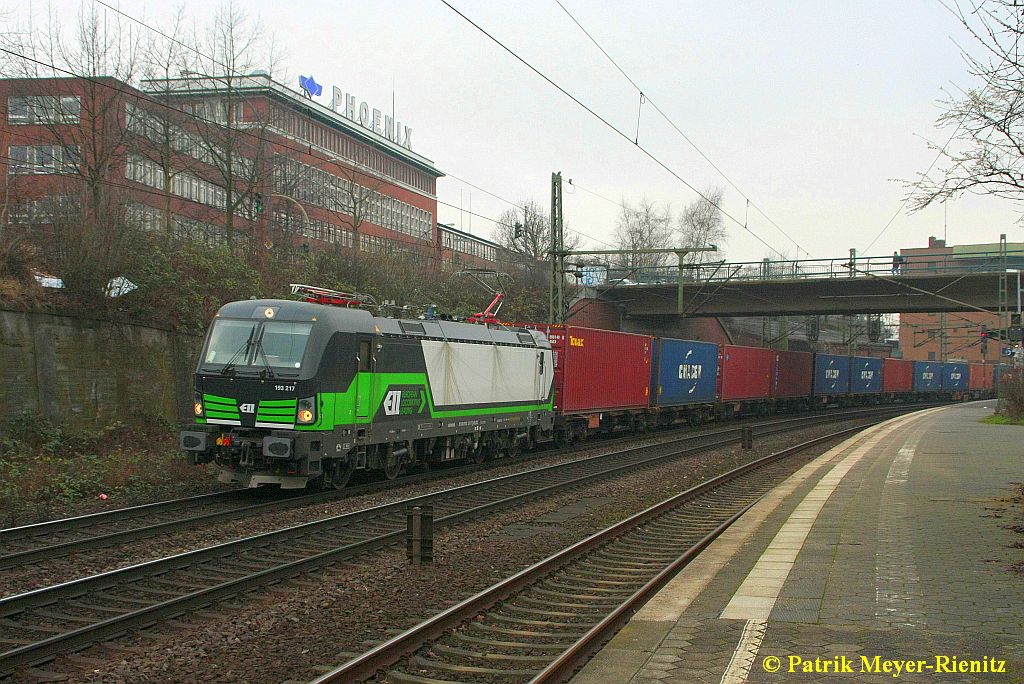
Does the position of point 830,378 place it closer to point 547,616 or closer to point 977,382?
point 977,382

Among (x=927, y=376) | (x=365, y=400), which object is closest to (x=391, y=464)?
(x=365, y=400)

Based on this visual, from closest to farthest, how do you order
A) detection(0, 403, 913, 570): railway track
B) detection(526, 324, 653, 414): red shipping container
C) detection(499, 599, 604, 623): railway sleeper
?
detection(499, 599, 604, 623): railway sleeper < detection(0, 403, 913, 570): railway track < detection(526, 324, 653, 414): red shipping container

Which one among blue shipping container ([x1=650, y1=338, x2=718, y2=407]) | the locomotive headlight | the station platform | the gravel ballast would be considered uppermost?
blue shipping container ([x1=650, y1=338, x2=718, y2=407])

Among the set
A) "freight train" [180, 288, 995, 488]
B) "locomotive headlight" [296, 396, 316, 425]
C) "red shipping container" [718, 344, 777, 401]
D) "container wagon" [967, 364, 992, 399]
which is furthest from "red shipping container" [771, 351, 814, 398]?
"container wagon" [967, 364, 992, 399]

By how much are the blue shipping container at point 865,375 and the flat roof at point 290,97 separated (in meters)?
35.8

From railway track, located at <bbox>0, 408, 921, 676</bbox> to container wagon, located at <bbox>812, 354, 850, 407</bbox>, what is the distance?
39373 mm

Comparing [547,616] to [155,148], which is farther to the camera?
[155,148]

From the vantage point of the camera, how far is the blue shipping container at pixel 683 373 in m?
31.8

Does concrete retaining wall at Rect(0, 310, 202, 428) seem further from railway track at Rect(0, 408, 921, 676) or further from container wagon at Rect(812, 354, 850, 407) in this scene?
container wagon at Rect(812, 354, 850, 407)

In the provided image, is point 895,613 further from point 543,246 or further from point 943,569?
point 543,246

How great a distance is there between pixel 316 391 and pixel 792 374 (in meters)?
38.0

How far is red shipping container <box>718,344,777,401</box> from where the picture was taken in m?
38.3

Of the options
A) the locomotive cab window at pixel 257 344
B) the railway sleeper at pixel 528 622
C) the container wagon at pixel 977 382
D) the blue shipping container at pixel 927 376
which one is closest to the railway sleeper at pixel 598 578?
the railway sleeper at pixel 528 622

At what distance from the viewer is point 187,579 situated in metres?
9.31
